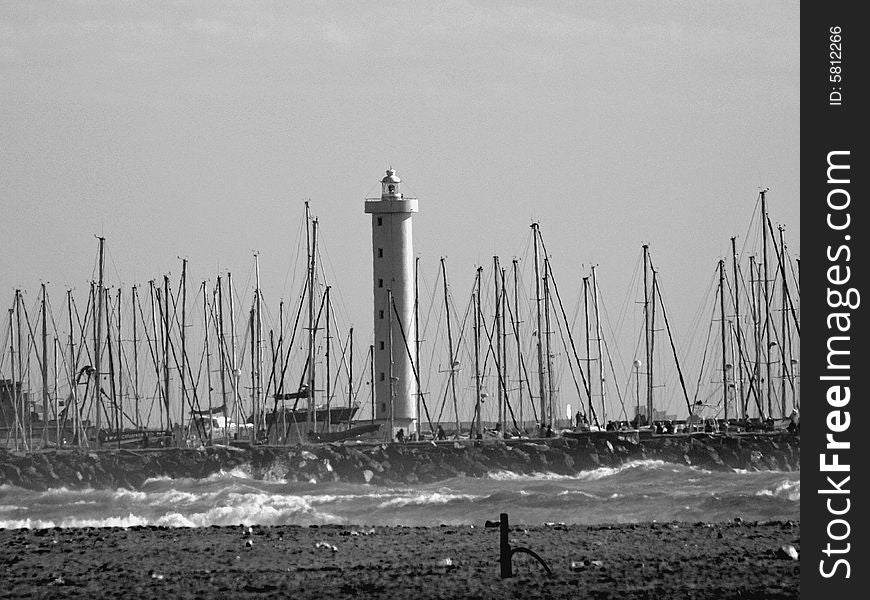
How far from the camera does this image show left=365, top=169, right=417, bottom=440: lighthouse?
2751 inches

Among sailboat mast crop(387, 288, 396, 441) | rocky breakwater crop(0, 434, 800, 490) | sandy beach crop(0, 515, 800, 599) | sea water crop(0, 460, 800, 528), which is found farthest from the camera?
sailboat mast crop(387, 288, 396, 441)

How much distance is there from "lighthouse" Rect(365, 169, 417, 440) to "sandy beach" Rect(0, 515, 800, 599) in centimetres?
3758

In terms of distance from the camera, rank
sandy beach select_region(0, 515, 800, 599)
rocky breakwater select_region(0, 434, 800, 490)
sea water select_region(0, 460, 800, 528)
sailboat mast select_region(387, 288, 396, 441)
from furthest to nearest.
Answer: sailboat mast select_region(387, 288, 396, 441) < rocky breakwater select_region(0, 434, 800, 490) < sea water select_region(0, 460, 800, 528) < sandy beach select_region(0, 515, 800, 599)

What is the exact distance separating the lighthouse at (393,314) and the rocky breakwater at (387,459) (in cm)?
450

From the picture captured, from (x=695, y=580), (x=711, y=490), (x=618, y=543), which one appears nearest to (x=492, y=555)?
(x=618, y=543)

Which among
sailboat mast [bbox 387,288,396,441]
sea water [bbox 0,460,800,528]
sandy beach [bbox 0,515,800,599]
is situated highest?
sailboat mast [bbox 387,288,396,441]

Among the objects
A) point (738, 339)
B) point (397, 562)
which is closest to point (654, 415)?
point (738, 339)

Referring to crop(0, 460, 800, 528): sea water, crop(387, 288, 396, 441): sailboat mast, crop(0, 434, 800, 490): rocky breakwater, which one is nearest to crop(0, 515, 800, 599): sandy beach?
crop(0, 460, 800, 528): sea water

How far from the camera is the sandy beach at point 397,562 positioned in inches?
845

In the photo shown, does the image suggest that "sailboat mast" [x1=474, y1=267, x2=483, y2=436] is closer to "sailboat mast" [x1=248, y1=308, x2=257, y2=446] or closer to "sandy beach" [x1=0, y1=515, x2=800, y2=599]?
"sailboat mast" [x1=248, y1=308, x2=257, y2=446]

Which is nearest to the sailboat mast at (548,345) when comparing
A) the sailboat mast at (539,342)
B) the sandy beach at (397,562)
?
the sailboat mast at (539,342)

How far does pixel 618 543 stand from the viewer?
2744 centimetres
